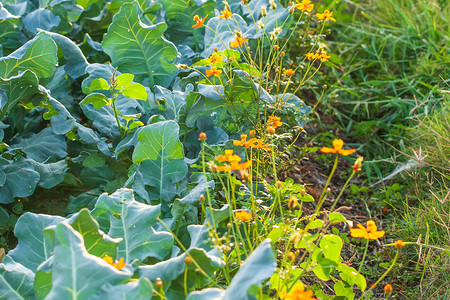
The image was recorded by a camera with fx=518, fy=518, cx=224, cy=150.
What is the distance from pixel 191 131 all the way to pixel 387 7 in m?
2.59

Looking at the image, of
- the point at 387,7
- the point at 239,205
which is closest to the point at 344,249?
the point at 239,205

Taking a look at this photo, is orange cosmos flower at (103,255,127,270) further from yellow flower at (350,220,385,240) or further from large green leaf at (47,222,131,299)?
yellow flower at (350,220,385,240)

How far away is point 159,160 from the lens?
2168 millimetres

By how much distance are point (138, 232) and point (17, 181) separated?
79 cm

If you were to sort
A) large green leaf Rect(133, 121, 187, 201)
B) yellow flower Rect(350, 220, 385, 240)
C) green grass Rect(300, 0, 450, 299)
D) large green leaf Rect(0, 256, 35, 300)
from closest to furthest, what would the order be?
1. yellow flower Rect(350, 220, 385, 240)
2. large green leaf Rect(0, 256, 35, 300)
3. large green leaf Rect(133, 121, 187, 201)
4. green grass Rect(300, 0, 450, 299)

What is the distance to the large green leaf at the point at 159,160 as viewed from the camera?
2.10 m

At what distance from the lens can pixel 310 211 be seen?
275 cm

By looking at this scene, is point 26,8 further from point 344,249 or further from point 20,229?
point 344,249

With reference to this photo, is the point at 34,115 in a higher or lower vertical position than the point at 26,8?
lower

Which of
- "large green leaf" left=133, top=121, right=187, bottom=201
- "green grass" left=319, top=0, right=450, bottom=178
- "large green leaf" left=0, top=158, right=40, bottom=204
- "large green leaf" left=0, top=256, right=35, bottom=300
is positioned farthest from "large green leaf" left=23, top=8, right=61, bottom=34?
"green grass" left=319, top=0, right=450, bottom=178

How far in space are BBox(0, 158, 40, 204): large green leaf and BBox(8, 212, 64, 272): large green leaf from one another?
442 millimetres

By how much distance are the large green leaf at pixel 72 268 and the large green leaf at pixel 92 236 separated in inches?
5.9

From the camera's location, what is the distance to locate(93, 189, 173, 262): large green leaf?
1.81m

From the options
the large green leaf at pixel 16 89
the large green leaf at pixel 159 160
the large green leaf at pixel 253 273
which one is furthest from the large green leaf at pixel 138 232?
the large green leaf at pixel 16 89
